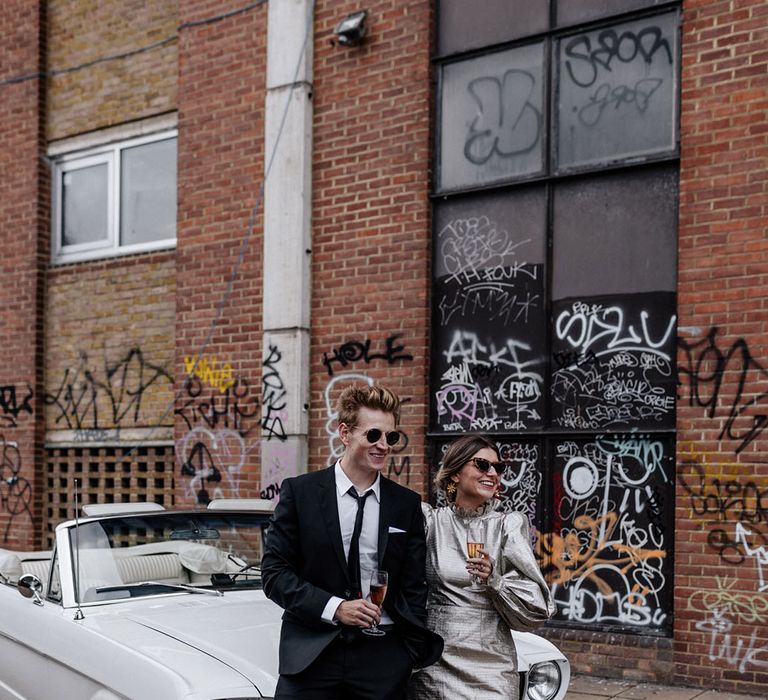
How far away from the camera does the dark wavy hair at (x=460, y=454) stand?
3711mm

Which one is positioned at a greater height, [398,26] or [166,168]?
[398,26]

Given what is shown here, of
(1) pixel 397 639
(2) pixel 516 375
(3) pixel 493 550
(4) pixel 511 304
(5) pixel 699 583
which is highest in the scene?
(4) pixel 511 304

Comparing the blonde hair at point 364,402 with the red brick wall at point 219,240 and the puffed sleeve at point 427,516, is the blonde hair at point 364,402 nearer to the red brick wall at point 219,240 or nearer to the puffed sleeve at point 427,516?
the puffed sleeve at point 427,516

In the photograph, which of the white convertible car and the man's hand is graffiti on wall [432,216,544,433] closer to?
the white convertible car

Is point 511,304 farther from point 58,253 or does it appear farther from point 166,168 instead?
point 58,253

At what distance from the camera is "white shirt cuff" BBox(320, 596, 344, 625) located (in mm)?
3383

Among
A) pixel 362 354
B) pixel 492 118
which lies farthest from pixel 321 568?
pixel 492 118

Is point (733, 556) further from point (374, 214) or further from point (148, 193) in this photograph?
point (148, 193)

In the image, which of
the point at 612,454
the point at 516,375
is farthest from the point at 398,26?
the point at 612,454

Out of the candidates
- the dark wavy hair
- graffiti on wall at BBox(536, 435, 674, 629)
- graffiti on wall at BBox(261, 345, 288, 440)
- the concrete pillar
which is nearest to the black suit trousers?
the dark wavy hair

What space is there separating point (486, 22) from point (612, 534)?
14.0 feet

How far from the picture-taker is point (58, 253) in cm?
1144

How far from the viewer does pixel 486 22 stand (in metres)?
8.52

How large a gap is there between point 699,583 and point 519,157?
11.6ft
